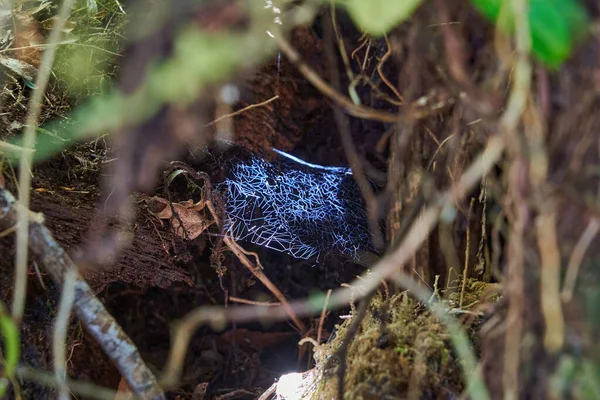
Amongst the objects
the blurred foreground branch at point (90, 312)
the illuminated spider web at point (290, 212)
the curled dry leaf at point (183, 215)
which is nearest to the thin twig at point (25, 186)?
the blurred foreground branch at point (90, 312)

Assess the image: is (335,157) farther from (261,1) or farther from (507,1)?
(507,1)

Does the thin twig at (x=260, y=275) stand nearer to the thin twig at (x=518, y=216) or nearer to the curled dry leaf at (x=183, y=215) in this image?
the curled dry leaf at (x=183, y=215)

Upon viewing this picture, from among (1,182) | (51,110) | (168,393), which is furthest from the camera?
(168,393)

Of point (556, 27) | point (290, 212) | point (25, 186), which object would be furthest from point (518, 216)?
point (290, 212)

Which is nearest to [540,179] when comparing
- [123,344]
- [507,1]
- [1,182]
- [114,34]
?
[507,1]

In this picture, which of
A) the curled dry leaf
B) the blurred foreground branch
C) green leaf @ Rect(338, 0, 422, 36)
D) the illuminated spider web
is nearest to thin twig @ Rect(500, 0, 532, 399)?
green leaf @ Rect(338, 0, 422, 36)

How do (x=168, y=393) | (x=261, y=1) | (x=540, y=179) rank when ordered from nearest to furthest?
(x=540, y=179), (x=261, y=1), (x=168, y=393)
